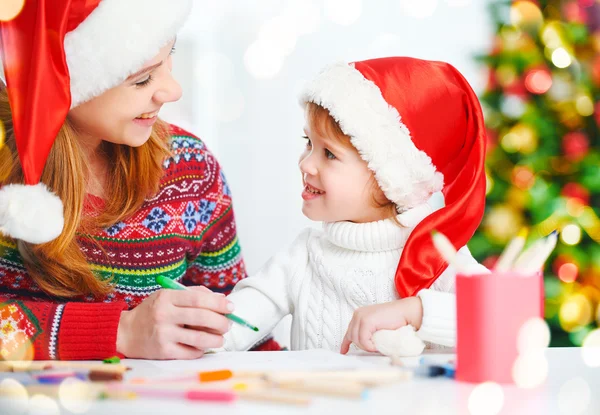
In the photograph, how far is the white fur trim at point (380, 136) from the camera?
3.91 feet

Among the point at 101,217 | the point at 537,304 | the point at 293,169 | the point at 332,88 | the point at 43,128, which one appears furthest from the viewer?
the point at 293,169

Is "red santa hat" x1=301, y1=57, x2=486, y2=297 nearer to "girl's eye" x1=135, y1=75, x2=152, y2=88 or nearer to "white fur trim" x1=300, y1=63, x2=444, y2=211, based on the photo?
"white fur trim" x1=300, y1=63, x2=444, y2=211

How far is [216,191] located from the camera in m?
1.50

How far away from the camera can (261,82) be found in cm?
339

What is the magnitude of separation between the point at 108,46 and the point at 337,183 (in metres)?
0.45

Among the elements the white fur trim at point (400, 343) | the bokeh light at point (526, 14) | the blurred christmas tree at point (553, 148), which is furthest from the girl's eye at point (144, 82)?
the bokeh light at point (526, 14)

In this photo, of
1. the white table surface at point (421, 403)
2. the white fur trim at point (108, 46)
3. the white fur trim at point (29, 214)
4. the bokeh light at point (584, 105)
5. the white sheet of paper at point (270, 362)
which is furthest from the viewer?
the bokeh light at point (584, 105)

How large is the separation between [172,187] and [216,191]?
11 cm

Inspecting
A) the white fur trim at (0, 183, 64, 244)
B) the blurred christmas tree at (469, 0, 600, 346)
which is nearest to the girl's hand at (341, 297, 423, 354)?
the white fur trim at (0, 183, 64, 244)

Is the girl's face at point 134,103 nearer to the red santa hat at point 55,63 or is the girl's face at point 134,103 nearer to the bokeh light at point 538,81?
the red santa hat at point 55,63

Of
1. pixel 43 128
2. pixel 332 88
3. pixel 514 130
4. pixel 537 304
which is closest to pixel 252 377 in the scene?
pixel 537 304

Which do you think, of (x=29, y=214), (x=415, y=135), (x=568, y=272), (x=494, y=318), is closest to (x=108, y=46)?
(x=29, y=214)

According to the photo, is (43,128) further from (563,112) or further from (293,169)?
(293,169)

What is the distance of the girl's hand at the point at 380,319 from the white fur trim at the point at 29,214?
0.49 metres
